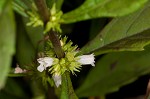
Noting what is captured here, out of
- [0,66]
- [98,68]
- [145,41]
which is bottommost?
[0,66]

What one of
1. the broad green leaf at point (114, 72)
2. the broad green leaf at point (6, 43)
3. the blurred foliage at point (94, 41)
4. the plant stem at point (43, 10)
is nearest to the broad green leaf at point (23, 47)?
the blurred foliage at point (94, 41)

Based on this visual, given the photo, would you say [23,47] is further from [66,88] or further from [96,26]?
[66,88]

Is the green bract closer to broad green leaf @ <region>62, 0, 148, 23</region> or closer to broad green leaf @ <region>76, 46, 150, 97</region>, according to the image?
broad green leaf @ <region>62, 0, 148, 23</region>

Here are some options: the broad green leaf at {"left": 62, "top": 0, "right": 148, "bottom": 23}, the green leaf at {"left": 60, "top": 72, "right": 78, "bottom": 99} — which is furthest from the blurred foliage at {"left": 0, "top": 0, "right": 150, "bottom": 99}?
the green leaf at {"left": 60, "top": 72, "right": 78, "bottom": 99}

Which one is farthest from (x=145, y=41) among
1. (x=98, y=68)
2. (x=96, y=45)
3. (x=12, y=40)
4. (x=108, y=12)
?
(x=98, y=68)

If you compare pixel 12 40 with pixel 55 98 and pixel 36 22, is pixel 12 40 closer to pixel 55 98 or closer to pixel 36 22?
pixel 36 22

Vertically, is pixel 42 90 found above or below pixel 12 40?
above
